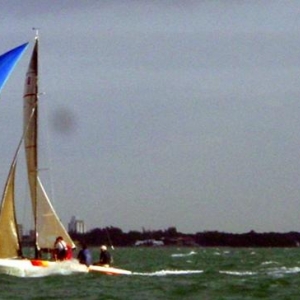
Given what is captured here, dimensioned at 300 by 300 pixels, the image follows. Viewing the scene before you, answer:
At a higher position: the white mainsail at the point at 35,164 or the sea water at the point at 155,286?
the white mainsail at the point at 35,164

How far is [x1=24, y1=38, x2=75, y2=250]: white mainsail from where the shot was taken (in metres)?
42.3

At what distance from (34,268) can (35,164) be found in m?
3.79

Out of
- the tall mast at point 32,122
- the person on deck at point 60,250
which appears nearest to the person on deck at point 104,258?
the person on deck at point 60,250

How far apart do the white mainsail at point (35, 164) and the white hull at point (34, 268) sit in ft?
6.82

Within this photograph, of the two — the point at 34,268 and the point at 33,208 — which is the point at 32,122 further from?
the point at 34,268

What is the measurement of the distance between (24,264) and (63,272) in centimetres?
115

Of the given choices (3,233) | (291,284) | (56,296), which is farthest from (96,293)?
(3,233)

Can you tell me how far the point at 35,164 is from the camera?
1661 inches

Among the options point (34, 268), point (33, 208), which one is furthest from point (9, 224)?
point (34, 268)

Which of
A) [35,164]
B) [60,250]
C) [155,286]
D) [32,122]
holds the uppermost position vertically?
[32,122]

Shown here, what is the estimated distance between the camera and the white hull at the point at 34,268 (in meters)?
39.8

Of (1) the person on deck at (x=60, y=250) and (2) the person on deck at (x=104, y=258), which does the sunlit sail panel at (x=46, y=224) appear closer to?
(1) the person on deck at (x=60, y=250)

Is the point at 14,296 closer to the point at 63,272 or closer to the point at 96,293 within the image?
the point at 96,293

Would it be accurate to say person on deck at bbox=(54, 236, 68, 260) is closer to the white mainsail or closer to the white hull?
the white mainsail
